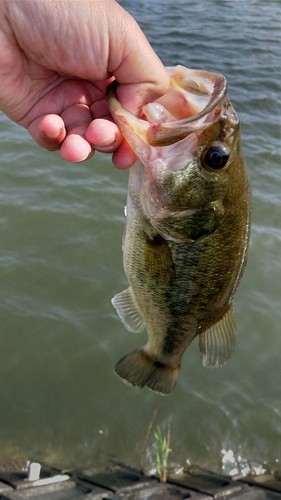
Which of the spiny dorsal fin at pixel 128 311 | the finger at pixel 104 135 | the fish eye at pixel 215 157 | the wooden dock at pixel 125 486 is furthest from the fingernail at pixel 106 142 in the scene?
the wooden dock at pixel 125 486

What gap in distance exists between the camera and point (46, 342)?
450cm

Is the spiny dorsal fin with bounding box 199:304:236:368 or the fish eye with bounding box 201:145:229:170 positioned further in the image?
the spiny dorsal fin with bounding box 199:304:236:368

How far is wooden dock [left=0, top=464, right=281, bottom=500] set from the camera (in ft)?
9.88

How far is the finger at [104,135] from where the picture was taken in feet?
6.66

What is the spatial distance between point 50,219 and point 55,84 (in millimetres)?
3380

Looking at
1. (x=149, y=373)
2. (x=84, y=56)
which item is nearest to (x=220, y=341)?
(x=149, y=373)

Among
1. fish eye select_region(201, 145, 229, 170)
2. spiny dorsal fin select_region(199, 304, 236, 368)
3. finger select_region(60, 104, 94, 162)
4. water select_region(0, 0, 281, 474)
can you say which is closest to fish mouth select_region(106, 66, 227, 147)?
fish eye select_region(201, 145, 229, 170)

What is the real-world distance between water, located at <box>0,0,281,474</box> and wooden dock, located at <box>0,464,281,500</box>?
0.17 metres

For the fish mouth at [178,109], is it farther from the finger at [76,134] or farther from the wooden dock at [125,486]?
the wooden dock at [125,486]

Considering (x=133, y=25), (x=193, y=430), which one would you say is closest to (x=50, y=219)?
(x=193, y=430)

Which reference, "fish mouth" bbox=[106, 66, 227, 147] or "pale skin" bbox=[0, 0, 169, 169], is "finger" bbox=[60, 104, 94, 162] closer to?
"pale skin" bbox=[0, 0, 169, 169]

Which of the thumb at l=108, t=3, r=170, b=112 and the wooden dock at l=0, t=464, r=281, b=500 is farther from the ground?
the thumb at l=108, t=3, r=170, b=112

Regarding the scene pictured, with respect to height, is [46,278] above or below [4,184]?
below

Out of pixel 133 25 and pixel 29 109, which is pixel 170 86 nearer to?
pixel 133 25
